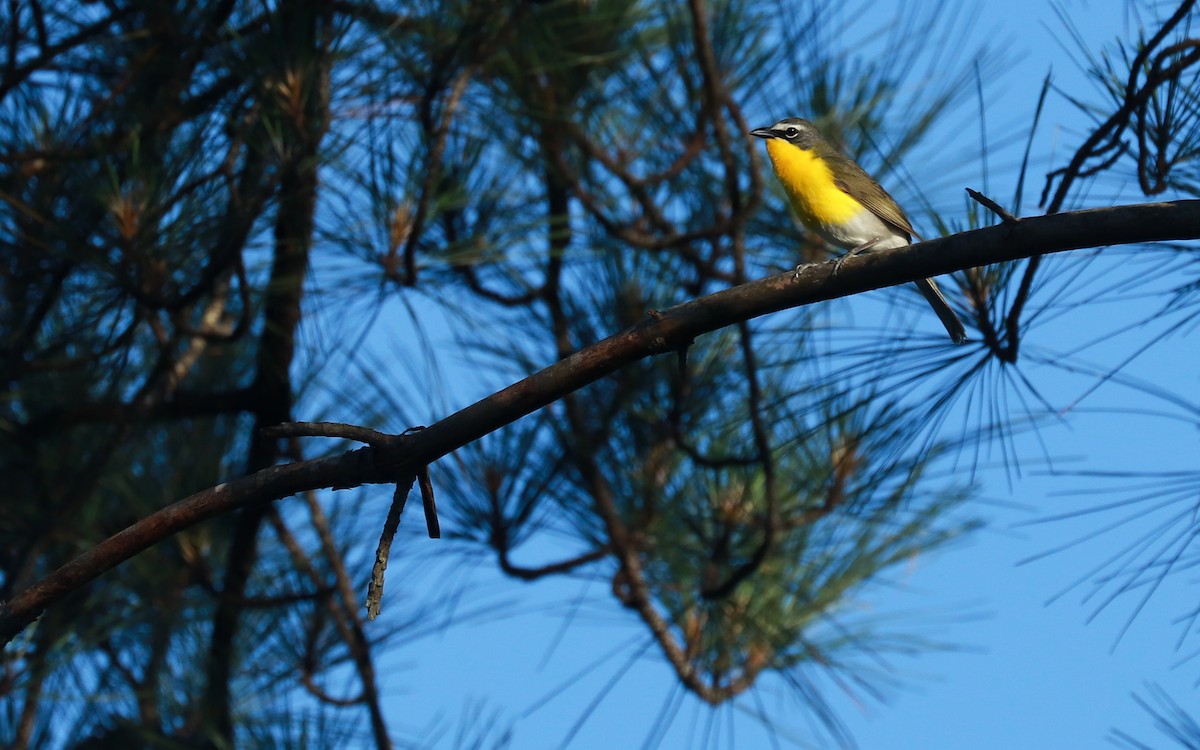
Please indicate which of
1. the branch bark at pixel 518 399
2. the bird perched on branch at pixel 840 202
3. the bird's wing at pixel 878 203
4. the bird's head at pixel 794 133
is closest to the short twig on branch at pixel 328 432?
the branch bark at pixel 518 399

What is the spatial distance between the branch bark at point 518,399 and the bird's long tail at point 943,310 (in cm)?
74

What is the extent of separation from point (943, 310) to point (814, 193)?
708 millimetres

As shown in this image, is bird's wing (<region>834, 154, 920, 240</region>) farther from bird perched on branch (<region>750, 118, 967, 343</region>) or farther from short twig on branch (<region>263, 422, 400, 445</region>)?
short twig on branch (<region>263, 422, 400, 445</region>)

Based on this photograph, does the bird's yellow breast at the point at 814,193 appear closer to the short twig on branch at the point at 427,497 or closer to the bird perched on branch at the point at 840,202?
the bird perched on branch at the point at 840,202

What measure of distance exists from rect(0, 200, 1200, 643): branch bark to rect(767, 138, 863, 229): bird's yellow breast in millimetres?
1397

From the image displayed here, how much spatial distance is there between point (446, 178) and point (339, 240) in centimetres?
38

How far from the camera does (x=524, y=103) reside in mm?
3637

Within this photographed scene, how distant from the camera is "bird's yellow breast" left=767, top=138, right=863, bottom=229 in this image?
3010 mm

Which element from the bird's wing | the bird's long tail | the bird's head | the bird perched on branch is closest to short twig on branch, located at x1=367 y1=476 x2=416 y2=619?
the bird's long tail

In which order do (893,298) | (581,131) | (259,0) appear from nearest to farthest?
(893,298) → (259,0) → (581,131)

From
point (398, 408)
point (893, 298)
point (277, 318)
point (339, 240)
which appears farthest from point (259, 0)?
point (893, 298)

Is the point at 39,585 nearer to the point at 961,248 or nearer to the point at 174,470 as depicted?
the point at 961,248

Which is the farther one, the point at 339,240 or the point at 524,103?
the point at 524,103

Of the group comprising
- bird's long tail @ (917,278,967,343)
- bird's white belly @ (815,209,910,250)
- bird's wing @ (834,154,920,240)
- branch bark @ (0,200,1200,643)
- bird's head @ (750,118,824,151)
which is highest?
bird's head @ (750,118,824,151)
